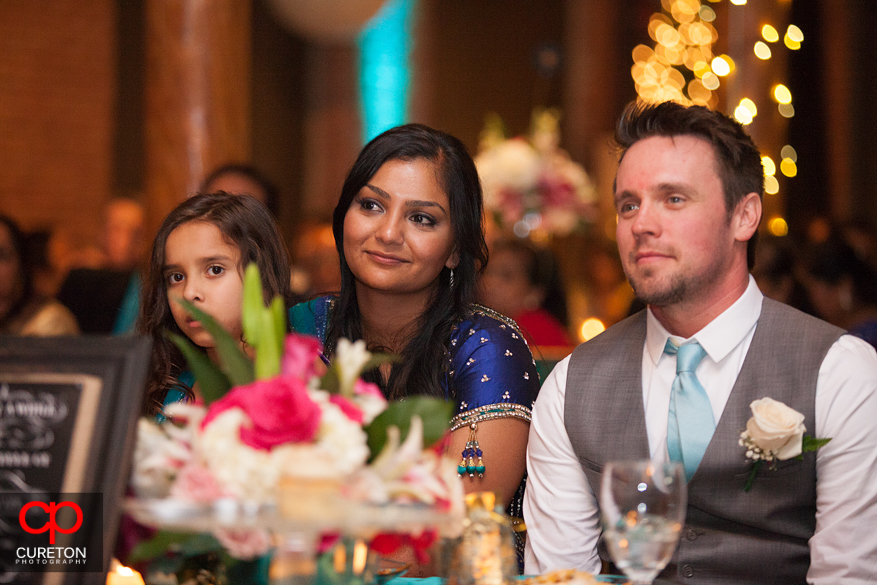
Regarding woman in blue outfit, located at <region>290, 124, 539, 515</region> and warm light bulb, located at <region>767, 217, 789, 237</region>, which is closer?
woman in blue outfit, located at <region>290, 124, 539, 515</region>

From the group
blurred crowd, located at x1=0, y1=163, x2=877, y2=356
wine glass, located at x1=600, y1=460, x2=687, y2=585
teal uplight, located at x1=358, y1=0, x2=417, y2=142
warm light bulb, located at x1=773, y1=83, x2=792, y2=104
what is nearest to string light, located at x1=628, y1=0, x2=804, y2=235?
warm light bulb, located at x1=773, y1=83, x2=792, y2=104

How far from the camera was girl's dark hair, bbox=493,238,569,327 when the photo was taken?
183 inches

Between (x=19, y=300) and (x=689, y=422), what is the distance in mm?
3009

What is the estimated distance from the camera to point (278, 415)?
968 mm

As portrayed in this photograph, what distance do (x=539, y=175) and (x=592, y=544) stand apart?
10.6 ft

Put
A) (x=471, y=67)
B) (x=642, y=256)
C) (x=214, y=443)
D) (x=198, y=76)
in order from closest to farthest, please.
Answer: (x=214, y=443), (x=642, y=256), (x=198, y=76), (x=471, y=67)

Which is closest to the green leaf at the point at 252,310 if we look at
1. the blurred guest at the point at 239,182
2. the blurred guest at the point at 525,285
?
the blurred guest at the point at 239,182

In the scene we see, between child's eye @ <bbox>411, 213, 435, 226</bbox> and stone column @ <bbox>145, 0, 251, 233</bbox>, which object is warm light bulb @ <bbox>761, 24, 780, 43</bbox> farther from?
child's eye @ <bbox>411, 213, 435, 226</bbox>

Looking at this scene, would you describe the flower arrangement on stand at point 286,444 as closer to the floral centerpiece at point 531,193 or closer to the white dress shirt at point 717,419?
the white dress shirt at point 717,419

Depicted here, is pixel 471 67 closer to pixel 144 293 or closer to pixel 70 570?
pixel 144 293

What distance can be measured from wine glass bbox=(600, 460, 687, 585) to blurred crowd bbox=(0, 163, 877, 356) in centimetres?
125

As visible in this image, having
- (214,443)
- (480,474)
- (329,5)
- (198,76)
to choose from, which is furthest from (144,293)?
(329,5)

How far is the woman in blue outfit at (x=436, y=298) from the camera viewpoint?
2.06 m

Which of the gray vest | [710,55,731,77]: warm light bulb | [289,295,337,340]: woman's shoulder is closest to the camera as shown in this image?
the gray vest
